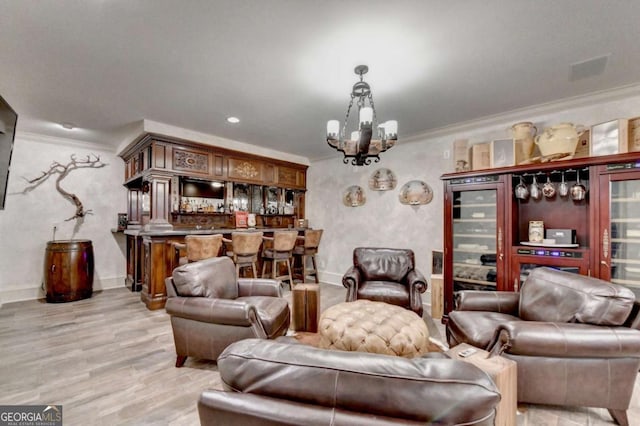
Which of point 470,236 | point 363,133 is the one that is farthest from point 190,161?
point 470,236

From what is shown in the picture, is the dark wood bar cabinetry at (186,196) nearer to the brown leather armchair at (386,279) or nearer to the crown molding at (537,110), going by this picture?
the brown leather armchair at (386,279)

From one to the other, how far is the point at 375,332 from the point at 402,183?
10.7 ft

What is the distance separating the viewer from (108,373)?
2.26 meters

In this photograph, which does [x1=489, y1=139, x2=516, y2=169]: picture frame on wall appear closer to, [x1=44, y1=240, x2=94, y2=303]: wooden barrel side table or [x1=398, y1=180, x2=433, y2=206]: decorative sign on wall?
[x1=398, y1=180, x2=433, y2=206]: decorative sign on wall

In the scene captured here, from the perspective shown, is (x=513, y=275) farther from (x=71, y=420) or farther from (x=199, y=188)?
(x=199, y=188)

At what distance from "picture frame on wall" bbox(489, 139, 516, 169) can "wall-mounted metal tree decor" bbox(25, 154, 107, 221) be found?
6.46 metres

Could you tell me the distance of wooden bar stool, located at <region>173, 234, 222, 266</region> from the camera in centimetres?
367

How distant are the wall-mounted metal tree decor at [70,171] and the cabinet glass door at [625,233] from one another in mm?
7402

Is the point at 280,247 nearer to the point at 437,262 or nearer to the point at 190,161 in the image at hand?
the point at 190,161

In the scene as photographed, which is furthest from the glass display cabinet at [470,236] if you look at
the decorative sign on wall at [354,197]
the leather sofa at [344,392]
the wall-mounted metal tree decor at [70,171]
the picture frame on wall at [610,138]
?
the wall-mounted metal tree decor at [70,171]

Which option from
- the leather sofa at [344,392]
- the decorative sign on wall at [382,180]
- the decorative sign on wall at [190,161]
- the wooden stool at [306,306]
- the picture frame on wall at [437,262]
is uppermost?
the decorative sign on wall at [190,161]

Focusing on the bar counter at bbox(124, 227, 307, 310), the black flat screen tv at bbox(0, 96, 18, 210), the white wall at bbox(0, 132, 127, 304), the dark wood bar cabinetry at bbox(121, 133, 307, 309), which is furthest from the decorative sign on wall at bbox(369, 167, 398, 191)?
the white wall at bbox(0, 132, 127, 304)

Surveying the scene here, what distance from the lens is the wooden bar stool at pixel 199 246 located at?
367cm

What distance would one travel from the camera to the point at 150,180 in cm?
426
